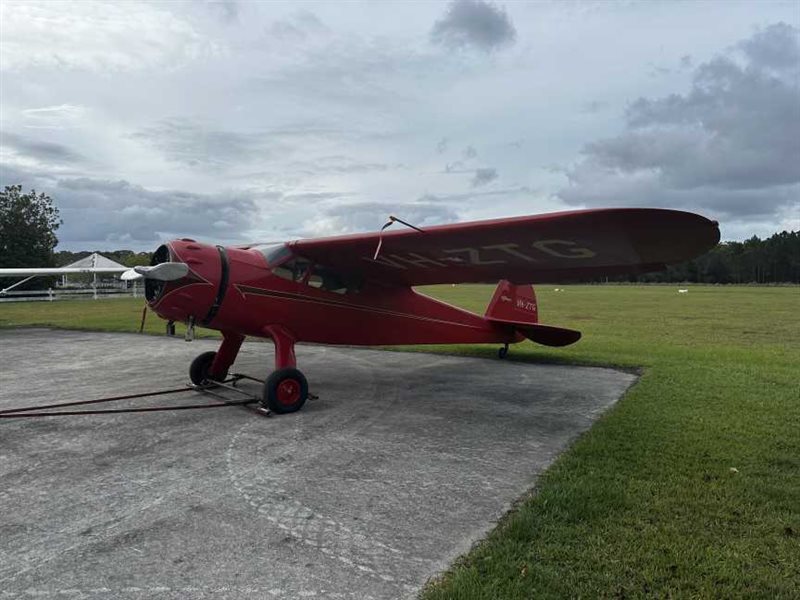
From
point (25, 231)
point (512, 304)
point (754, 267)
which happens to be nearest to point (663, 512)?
point (512, 304)

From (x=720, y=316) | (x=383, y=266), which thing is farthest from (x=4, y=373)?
(x=720, y=316)

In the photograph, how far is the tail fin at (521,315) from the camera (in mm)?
11047

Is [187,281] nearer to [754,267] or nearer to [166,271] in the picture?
[166,271]

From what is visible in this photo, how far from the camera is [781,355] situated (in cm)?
1202

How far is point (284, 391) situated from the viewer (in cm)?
711

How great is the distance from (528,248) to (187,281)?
4245 mm

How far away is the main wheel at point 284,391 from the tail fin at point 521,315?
4.97m

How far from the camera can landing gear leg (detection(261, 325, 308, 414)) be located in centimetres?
698

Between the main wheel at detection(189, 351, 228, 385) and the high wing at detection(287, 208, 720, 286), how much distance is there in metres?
2.43

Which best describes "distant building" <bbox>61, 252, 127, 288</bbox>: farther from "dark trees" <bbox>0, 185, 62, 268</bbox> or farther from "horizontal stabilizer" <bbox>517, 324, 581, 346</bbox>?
"horizontal stabilizer" <bbox>517, 324, 581, 346</bbox>

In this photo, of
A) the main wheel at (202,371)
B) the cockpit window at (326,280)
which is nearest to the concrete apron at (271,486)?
the main wheel at (202,371)

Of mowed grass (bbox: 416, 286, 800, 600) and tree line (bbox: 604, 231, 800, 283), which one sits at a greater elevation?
tree line (bbox: 604, 231, 800, 283)

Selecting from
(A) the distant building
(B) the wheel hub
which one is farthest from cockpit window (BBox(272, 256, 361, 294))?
(A) the distant building

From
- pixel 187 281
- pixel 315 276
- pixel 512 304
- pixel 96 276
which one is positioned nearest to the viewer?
pixel 187 281
